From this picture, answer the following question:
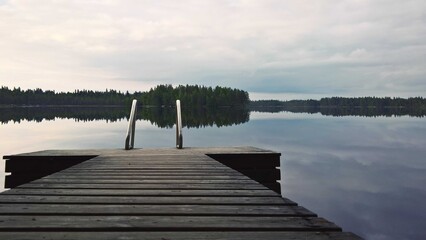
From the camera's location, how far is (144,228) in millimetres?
2834

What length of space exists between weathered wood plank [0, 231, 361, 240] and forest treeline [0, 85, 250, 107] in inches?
4784

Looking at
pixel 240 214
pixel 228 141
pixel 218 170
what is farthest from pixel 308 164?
pixel 240 214

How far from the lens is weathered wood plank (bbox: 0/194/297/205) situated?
145 inches

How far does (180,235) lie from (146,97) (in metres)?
142

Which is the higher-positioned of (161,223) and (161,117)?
(161,117)

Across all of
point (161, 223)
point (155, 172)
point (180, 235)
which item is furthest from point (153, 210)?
point (155, 172)

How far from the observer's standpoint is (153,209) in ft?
11.2

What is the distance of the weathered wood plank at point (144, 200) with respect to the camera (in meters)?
3.69

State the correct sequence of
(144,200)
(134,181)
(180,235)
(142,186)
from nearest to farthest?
1. (180,235)
2. (144,200)
3. (142,186)
4. (134,181)

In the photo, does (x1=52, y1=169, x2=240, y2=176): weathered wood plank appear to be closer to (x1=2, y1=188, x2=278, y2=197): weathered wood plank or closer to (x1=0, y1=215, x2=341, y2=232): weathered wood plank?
(x1=2, y1=188, x2=278, y2=197): weathered wood plank

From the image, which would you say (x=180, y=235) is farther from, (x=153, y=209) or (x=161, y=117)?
(x=161, y=117)

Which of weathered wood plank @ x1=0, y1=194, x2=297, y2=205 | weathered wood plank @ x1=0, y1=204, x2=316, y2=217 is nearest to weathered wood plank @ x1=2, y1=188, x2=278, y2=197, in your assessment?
weathered wood plank @ x1=0, y1=194, x2=297, y2=205

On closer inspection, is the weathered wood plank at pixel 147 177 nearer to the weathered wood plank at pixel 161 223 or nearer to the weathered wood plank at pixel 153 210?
the weathered wood plank at pixel 153 210

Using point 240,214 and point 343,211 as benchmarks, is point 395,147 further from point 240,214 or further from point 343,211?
point 240,214
